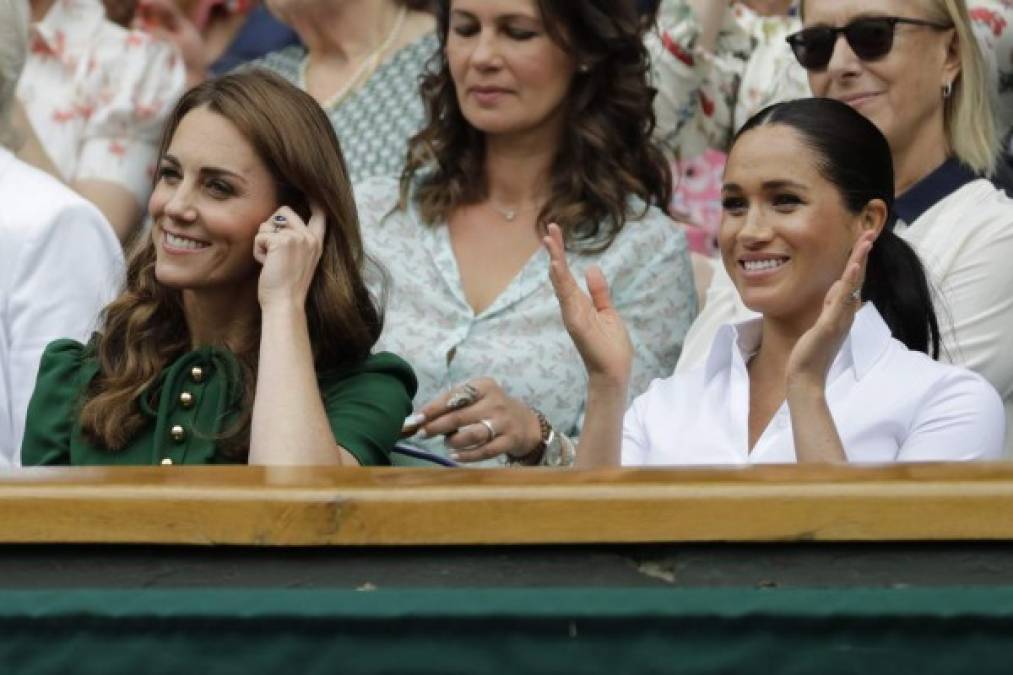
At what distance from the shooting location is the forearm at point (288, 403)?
3.54m

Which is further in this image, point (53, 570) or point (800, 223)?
point (800, 223)

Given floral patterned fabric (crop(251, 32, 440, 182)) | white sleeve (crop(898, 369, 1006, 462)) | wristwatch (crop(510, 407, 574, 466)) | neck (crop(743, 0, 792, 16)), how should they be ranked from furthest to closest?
neck (crop(743, 0, 792, 16)) < floral patterned fabric (crop(251, 32, 440, 182)) < wristwatch (crop(510, 407, 574, 466)) < white sleeve (crop(898, 369, 1006, 462))

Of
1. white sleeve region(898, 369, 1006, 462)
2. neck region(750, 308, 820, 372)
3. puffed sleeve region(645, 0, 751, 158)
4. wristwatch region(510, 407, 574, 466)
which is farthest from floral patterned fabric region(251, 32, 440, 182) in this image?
white sleeve region(898, 369, 1006, 462)

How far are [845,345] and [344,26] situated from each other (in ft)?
7.12

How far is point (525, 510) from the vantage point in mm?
2434

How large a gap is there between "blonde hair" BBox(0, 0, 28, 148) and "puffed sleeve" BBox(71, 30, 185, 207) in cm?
70

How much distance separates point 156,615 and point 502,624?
0.36 m

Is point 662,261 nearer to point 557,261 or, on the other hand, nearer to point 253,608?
point 557,261

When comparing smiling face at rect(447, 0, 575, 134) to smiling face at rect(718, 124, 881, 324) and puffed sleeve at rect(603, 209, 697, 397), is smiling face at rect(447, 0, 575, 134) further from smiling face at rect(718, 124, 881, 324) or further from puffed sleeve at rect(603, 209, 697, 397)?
smiling face at rect(718, 124, 881, 324)

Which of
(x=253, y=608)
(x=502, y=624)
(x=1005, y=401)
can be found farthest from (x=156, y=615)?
(x=1005, y=401)

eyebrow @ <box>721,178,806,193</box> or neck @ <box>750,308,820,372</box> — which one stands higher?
eyebrow @ <box>721,178,806,193</box>

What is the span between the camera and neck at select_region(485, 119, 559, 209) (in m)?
4.82

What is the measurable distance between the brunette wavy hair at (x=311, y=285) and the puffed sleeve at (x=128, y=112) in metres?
1.46

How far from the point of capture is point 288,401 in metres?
3.59
